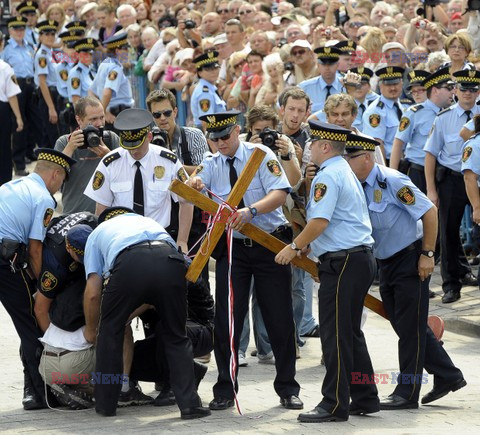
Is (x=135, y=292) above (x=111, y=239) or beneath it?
beneath

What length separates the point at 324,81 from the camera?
13672 mm

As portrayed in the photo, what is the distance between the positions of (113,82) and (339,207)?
8432 mm

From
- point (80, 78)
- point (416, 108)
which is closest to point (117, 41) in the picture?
point (80, 78)

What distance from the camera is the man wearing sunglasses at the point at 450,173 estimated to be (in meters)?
12.4

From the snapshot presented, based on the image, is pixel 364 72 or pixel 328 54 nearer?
pixel 328 54

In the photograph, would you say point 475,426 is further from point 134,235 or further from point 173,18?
point 173,18

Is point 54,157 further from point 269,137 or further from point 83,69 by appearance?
point 83,69

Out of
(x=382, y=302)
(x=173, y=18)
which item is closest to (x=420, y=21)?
(x=173, y=18)

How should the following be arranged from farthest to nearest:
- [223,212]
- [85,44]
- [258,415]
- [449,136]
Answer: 1. [85,44]
2. [449,136]
3. [258,415]
4. [223,212]

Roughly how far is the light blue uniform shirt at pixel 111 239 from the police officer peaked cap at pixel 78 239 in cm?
13

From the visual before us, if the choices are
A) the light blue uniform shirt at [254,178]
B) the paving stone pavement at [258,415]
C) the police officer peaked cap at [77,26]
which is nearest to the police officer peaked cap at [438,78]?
the paving stone pavement at [258,415]

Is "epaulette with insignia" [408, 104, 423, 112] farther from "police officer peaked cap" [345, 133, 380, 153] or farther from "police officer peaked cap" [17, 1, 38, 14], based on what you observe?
"police officer peaked cap" [17, 1, 38, 14]

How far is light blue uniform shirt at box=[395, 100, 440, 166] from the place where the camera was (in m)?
13.0

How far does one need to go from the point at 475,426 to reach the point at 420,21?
8074mm
